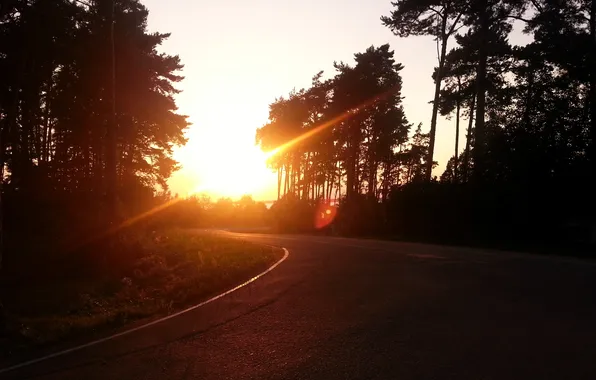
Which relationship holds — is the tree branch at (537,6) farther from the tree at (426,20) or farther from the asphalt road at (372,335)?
the asphalt road at (372,335)

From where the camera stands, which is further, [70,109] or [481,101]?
[481,101]

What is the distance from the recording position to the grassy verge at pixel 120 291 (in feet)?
31.7

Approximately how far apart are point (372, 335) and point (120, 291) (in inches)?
376

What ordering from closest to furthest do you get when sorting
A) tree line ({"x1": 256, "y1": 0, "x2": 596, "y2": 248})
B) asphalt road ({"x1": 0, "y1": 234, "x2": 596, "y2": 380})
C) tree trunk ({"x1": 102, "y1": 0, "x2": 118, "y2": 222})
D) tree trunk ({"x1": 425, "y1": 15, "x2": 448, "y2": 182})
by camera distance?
asphalt road ({"x1": 0, "y1": 234, "x2": 596, "y2": 380}) < tree trunk ({"x1": 102, "y1": 0, "x2": 118, "y2": 222}) < tree line ({"x1": 256, "y1": 0, "x2": 596, "y2": 248}) < tree trunk ({"x1": 425, "y1": 15, "x2": 448, "y2": 182})

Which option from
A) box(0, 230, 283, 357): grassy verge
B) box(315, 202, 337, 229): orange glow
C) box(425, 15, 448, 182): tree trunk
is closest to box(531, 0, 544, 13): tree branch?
box(425, 15, 448, 182): tree trunk

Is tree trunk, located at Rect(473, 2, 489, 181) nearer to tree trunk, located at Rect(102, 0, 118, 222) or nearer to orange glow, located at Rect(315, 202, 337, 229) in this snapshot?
orange glow, located at Rect(315, 202, 337, 229)

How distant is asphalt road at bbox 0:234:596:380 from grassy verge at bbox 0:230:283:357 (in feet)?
3.93

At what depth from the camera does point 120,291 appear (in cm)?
1541

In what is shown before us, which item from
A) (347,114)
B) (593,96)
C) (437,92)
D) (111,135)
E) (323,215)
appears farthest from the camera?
(323,215)

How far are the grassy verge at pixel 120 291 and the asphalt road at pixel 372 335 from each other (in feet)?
3.93

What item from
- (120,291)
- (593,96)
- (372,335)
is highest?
(593,96)

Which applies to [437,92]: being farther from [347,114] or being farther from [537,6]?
[347,114]

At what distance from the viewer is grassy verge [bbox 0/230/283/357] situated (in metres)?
9.67

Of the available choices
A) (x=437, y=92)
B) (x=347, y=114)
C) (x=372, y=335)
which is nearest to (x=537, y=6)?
(x=437, y=92)
